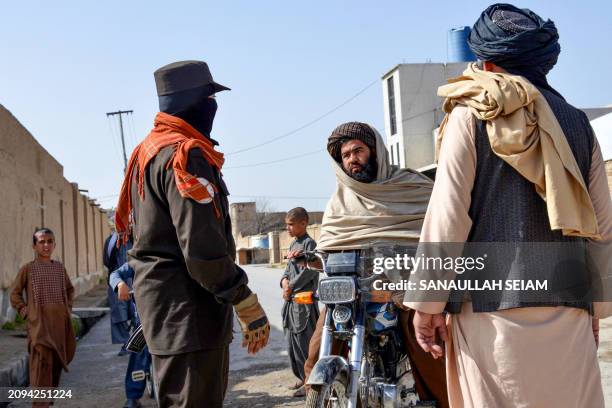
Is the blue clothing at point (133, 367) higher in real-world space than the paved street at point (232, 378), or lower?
higher

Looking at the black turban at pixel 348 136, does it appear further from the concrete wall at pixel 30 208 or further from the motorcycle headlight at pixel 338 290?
the concrete wall at pixel 30 208

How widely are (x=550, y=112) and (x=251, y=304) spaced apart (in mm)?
1418

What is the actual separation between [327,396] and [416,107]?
36716mm

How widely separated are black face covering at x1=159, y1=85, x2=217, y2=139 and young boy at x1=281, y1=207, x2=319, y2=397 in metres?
2.81

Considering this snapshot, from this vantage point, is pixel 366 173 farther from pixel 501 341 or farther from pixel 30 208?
pixel 30 208

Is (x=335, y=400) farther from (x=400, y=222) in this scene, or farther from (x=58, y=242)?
(x=58, y=242)

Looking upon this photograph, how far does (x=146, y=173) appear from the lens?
10.5 feet

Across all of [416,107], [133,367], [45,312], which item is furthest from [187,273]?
[416,107]

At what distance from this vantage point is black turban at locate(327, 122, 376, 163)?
4363 mm

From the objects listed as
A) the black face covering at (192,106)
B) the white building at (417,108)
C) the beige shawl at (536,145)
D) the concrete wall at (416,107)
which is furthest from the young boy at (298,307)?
the concrete wall at (416,107)

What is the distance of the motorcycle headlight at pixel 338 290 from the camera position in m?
3.66

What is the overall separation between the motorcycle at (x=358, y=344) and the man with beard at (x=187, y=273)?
46 centimetres

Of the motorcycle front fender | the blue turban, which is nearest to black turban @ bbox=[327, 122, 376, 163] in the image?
the motorcycle front fender

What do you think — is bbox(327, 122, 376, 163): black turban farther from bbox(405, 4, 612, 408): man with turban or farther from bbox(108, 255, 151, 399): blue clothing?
bbox(108, 255, 151, 399): blue clothing
